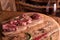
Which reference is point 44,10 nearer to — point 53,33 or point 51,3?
point 51,3

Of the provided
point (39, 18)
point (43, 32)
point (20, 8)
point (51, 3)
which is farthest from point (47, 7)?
point (43, 32)

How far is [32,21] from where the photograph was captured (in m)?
Result: 1.26

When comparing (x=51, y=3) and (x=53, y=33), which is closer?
(x=53, y=33)

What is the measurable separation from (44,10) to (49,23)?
3.77ft

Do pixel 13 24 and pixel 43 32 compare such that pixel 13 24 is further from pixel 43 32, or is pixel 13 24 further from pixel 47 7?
pixel 47 7

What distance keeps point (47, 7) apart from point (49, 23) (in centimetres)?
107

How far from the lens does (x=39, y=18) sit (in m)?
1.29

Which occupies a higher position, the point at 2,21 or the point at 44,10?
the point at 2,21

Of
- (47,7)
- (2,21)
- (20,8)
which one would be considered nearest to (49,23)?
(2,21)

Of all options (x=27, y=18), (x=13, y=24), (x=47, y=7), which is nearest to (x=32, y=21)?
(x=27, y=18)

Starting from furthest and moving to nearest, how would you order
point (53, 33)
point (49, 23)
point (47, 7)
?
point (47, 7) < point (49, 23) < point (53, 33)

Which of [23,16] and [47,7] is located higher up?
[23,16]

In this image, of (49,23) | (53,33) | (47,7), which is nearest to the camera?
(53,33)

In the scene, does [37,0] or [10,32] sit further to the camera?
[37,0]
